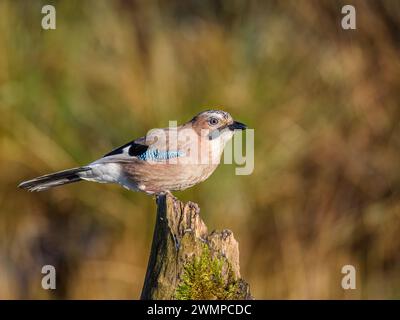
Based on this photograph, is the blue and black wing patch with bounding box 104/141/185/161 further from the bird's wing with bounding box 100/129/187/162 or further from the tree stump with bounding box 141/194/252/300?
the tree stump with bounding box 141/194/252/300

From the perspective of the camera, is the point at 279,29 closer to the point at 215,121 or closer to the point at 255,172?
the point at 255,172

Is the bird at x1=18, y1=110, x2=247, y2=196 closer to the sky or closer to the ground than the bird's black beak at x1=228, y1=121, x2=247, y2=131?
closer to the ground

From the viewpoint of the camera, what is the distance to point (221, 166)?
28.8 ft

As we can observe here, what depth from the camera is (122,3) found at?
10.2m

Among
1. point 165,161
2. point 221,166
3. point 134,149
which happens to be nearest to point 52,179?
point 134,149

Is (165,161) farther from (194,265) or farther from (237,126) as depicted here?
(194,265)

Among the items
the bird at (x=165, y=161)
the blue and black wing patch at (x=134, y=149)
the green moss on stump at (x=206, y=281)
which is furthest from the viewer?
the blue and black wing patch at (x=134, y=149)

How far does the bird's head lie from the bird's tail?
0.99 m

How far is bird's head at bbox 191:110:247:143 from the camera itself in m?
7.28

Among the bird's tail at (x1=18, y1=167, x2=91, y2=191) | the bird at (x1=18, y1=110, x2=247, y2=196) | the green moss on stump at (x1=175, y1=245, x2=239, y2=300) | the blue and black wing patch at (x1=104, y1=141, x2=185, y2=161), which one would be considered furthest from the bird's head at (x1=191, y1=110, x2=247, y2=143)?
the green moss on stump at (x1=175, y1=245, x2=239, y2=300)

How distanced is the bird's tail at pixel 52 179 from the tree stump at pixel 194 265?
6.29ft

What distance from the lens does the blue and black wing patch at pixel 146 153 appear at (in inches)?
277

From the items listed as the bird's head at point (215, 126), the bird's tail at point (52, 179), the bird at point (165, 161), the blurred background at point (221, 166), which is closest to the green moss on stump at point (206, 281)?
the bird at point (165, 161)

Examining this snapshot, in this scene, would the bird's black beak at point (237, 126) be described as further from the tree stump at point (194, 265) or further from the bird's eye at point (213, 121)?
the tree stump at point (194, 265)
